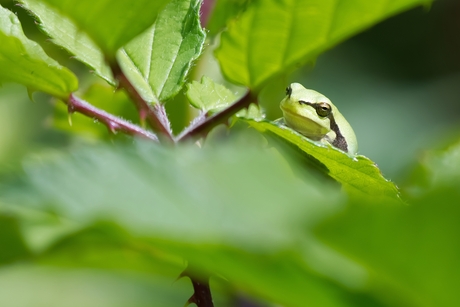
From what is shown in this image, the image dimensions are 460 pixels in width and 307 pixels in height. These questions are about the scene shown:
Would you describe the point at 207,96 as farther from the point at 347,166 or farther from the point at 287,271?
the point at 287,271

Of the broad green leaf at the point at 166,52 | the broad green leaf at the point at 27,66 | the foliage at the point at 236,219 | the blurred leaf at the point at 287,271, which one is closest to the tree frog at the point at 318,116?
the broad green leaf at the point at 166,52

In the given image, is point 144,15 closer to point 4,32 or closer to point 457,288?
point 4,32

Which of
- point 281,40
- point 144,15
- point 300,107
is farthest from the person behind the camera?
point 300,107

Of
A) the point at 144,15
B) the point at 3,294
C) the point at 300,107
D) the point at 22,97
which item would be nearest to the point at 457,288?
the point at 144,15

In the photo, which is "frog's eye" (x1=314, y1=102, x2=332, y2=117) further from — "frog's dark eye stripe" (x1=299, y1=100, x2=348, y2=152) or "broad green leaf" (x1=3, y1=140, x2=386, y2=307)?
"broad green leaf" (x1=3, y1=140, x2=386, y2=307)

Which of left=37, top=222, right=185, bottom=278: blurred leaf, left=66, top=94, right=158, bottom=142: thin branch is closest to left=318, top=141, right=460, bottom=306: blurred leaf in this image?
left=37, top=222, right=185, bottom=278: blurred leaf
